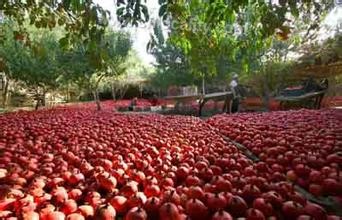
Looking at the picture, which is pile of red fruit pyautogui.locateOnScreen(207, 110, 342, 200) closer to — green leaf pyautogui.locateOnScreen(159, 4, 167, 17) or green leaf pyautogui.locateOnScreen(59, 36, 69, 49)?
green leaf pyautogui.locateOnScreen(159, 4, 167, 17)

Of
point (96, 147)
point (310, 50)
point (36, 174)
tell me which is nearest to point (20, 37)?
point (96, 147)

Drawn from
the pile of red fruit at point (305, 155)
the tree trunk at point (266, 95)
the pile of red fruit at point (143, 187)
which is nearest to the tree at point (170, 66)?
the tree trunk at point (266, 95)

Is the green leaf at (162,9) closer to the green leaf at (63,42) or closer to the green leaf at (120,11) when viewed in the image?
the green leaf at (120,11)

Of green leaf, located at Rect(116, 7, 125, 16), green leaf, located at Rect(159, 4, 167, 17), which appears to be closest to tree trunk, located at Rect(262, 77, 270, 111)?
green leaf, located at Rect(159, 4, 167, 17)

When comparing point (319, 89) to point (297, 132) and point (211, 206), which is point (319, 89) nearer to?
point (297, 132)

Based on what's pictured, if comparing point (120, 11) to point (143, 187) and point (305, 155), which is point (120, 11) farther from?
point (305, 155)

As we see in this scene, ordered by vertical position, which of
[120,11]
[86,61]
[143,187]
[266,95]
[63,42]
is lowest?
[143,187]

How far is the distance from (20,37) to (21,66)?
15909mm

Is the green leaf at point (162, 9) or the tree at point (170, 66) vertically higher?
the tree at point (170, 66)

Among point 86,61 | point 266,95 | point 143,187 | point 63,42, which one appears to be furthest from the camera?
point 86,61

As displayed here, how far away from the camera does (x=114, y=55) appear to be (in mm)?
23234

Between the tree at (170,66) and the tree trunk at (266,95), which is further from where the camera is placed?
the tree at (170,66)

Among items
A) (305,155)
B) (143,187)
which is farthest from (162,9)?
(305,155)

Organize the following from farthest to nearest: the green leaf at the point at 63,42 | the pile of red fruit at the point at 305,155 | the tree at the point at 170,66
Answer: the tree at the point at 170,66, the green leaf at the point at 63,42, the pile of red fruit at the point at 305,155
